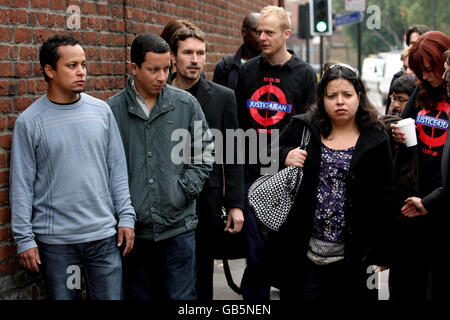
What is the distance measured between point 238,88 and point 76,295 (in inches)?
105

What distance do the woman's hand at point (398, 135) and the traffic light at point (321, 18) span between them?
30.0ft

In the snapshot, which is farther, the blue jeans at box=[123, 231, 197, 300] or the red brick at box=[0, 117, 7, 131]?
the blue jeans at box=[123, 231, 197, 300]

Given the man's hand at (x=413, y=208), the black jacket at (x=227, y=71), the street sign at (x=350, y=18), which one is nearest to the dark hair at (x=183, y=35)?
the black jacket at (x=227, y=71)

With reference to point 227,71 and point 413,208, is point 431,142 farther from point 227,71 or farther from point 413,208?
point 227,71

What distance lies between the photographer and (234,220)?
4.73 metres

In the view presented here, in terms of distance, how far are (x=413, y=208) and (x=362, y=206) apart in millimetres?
698

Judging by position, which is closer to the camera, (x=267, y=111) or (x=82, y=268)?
(x=82, y=268)

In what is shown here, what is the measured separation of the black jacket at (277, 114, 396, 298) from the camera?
4023 millimetres

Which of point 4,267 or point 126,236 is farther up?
point 126,236

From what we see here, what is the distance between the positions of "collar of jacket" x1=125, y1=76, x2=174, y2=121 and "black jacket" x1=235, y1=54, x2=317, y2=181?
160 cm

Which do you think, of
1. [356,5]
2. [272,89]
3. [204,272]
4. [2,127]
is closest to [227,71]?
[272,89]

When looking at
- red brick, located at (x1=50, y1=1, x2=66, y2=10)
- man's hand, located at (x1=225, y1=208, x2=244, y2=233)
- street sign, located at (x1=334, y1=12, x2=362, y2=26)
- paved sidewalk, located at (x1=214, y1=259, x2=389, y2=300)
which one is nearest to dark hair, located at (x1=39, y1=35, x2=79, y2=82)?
red brick, located at (x1=50, y1=1, x2=66, y2=10)

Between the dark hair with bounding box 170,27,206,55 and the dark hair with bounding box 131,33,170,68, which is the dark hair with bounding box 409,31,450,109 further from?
the dark hair with bounding box 131,33,170,68
